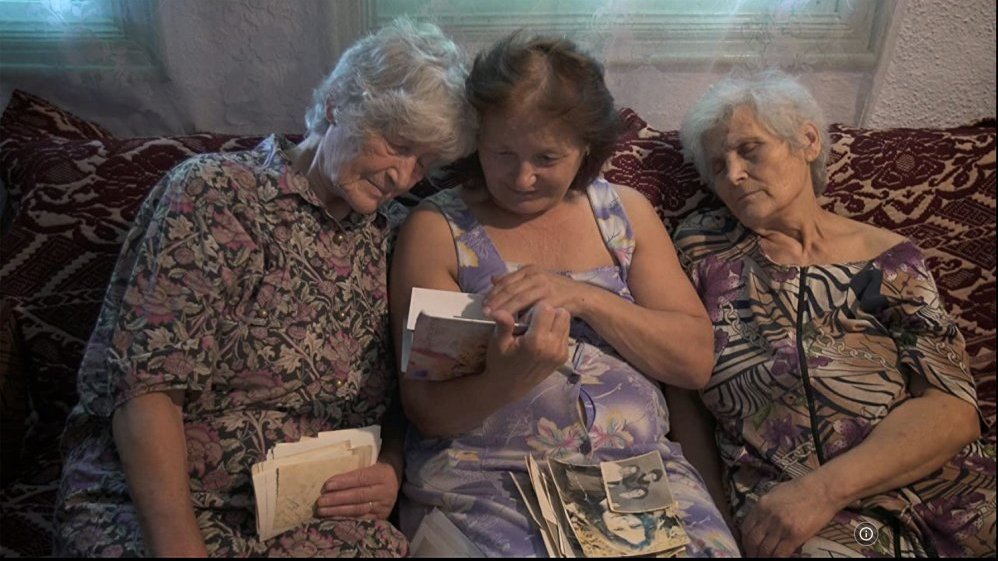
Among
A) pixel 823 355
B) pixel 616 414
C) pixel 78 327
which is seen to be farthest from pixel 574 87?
pixel 78 327

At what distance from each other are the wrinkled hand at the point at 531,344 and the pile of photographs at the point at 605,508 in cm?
22

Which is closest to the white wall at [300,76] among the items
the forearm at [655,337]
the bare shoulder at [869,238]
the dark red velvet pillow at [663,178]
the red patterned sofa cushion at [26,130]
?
the red patterned sofa cushion at [26,130]

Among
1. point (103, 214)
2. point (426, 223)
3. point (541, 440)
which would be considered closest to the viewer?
point (541, 440)

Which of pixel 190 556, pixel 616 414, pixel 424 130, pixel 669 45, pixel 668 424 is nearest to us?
pixel 190 556

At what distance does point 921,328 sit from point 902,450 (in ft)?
0.91

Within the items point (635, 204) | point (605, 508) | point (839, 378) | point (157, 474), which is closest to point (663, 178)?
point (635, 204)

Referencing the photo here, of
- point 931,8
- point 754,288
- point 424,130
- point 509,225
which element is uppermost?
point 931,8

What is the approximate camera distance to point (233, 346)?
152 centimetres

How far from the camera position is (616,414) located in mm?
1644

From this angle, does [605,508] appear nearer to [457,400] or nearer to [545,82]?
[457,400]

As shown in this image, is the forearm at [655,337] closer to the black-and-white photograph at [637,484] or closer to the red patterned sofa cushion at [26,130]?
the black-and-white photograph at [637,484]

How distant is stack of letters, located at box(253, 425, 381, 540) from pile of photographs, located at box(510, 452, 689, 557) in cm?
32

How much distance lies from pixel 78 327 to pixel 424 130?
0.93 m

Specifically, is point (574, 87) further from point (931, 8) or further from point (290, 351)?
point (931, 8)
